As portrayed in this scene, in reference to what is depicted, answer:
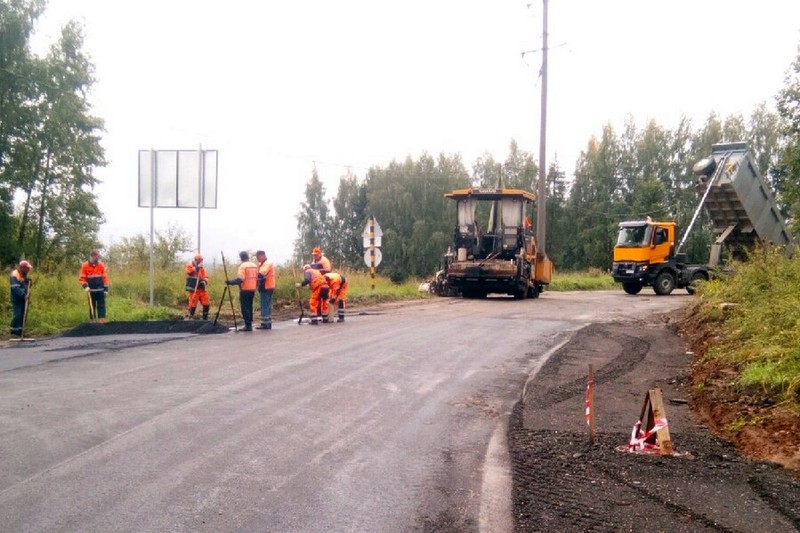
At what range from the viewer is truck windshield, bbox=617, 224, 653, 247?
28.6 m

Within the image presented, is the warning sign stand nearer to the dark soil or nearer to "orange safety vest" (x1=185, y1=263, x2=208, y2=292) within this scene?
the dark soil

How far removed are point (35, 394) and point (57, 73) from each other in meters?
27.5

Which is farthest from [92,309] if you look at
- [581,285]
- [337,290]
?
[581,285]

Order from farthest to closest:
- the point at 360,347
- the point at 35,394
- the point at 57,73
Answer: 1. the point at 57,73
2. the point at 360,347
3. the point at 35,394

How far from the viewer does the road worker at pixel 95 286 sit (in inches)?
634

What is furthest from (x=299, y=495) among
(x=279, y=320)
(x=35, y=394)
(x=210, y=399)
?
(x=279, y=320)

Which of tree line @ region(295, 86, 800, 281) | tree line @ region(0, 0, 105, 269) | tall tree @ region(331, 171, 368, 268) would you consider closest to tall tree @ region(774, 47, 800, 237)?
tree line @ region(0, 0, 105, 269)

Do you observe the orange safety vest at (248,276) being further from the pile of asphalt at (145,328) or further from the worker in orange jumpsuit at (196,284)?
the worker in orange jumpsuit at (196,284)

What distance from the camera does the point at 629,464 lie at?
608cm

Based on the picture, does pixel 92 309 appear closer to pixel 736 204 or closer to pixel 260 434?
pixel 260 434

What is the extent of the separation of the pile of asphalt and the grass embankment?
353 inches

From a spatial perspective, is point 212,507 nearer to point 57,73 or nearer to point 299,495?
point 299,495

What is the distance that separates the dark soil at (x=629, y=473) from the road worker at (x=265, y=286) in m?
7.61

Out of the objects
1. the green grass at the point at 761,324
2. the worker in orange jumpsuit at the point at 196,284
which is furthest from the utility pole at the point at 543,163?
the worker in orange jumpsuit at the point at 196,284
